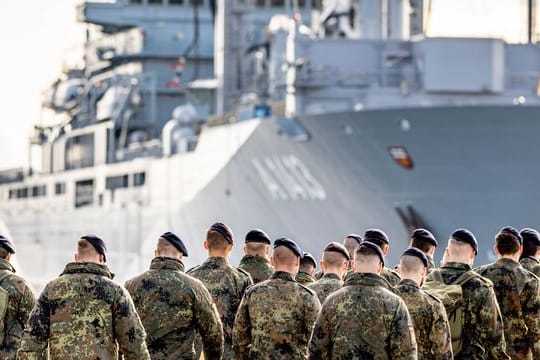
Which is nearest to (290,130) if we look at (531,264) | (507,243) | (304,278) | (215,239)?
(531,264)

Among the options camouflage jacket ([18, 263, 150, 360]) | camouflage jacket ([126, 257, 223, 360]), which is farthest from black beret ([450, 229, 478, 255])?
camouflage jacket ([18, 263, 150, 360])

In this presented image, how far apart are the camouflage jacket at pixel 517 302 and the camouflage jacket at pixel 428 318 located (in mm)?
1646

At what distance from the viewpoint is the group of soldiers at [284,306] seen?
783cm

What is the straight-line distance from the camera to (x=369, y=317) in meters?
7.78

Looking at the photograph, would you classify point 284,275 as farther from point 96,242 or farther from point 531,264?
point 531,264

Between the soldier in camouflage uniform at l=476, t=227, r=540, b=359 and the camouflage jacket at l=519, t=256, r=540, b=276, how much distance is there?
0.53 metres

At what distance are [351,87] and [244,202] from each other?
142 inches

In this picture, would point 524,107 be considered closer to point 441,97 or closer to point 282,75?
point 441,97

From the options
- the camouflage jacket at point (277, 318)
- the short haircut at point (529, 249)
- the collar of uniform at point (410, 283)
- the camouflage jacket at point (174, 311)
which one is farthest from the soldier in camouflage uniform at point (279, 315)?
the short haircut at point (529, 249)

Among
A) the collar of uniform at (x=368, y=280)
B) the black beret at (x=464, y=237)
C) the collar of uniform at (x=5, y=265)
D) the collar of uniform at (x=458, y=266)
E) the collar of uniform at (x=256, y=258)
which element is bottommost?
the collar of uniform at (x=256, y=258)

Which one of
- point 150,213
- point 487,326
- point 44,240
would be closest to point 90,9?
point 44,240

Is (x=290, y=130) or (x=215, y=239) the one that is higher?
(x=215, y=239)

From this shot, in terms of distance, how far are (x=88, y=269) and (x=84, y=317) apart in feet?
0.79

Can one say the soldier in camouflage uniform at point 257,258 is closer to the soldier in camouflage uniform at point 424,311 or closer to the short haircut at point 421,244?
the short haircut at point 421,244
